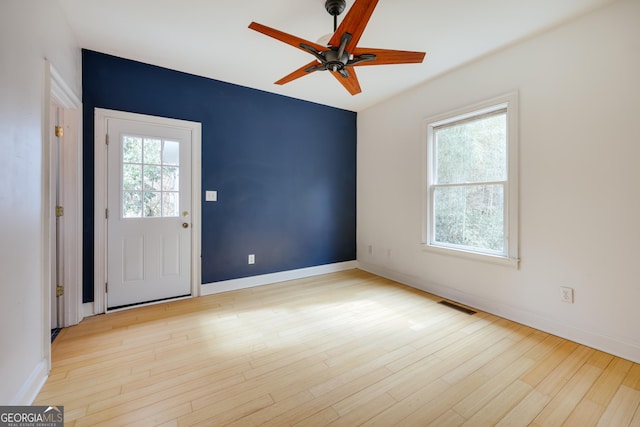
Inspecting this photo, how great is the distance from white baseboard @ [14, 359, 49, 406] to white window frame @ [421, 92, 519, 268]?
351cm

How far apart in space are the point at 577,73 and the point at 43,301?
4198mm

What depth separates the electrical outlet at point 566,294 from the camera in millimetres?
2191

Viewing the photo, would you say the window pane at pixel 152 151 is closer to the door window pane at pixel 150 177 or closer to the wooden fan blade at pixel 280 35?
the door window pane at pixel 150 177

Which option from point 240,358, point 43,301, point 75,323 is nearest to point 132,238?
point 75,323

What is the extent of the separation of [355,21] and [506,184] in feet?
6.84

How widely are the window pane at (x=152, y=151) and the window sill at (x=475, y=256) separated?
3294 mm

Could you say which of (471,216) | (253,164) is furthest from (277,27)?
(471,216)

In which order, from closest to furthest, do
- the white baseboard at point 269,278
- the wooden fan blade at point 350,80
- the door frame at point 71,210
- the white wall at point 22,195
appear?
1. the white wall at point 22,195
2. the wooden fan blade at point 350,80
3. the door frame at point 71,210
4. the white baseboard at point 269,278

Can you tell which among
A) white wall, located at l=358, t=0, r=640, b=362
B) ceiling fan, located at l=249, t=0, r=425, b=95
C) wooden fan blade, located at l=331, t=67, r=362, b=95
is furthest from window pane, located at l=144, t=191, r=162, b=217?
white wall, located at l=358, t=0, r=640, b=362

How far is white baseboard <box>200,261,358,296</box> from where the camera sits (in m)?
3.29

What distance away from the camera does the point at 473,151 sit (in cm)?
292

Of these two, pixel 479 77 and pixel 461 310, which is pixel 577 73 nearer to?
pixel 479 77

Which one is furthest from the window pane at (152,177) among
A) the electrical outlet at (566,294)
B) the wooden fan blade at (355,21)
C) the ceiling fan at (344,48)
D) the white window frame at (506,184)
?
the electrical outlet at (566,294)

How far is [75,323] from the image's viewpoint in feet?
8.08
